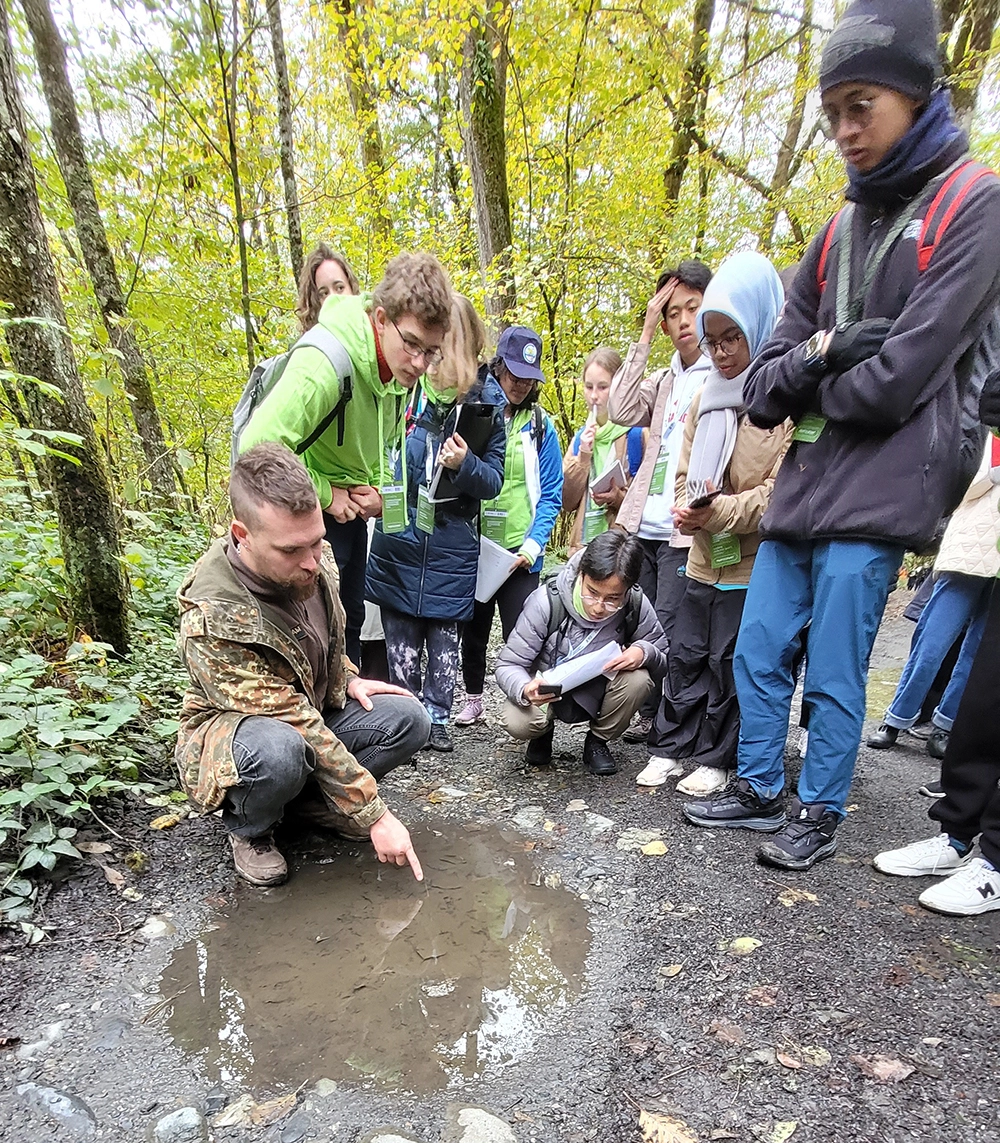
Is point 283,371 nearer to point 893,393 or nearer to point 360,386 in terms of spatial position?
point 360,386

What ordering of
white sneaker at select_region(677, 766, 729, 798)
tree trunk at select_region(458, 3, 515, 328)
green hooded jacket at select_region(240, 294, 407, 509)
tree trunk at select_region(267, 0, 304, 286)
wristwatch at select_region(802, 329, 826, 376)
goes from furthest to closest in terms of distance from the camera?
tree trunk at select_region(458, 3, 515, 328) < tree trunk at select_region(267, 0, 304, 286) < white sneaker at select_region(677, 766, 729, 798) < green hooded jacket at select_region(240, 294, 407, 509) < wristwatch at select_region(802, 329, 826, 376)

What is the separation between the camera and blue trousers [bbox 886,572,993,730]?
130 inches

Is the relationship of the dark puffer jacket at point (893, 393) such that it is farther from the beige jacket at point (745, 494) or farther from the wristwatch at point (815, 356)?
the beige jacket at point (745, 494)

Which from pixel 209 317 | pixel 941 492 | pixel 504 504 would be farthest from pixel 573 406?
pixel 941 492

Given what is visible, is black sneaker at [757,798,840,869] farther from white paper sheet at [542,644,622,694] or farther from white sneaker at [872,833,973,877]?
white paper sheet at [542,644,622,694]

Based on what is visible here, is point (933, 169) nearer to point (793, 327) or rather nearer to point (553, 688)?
point (793, 327)

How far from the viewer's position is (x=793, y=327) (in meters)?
2.33

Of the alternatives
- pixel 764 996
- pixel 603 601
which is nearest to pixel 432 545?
pixel 603 601

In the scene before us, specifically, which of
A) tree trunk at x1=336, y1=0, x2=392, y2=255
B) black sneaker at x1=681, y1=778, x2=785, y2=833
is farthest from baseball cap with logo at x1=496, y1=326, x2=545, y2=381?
tree trunk at x1=336, y1=0, x2=392, y2=255

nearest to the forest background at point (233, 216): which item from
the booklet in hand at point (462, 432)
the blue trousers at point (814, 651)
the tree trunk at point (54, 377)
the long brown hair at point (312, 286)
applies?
the tree trunk at point (54, 377)

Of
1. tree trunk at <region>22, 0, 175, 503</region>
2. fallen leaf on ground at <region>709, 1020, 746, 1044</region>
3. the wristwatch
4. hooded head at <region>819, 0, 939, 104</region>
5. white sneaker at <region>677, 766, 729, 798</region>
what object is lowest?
white sneaker at <region>677, 766, 729, 798</region>

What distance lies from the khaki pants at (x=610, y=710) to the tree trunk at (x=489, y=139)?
444cm

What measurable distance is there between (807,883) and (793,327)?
6.12ft

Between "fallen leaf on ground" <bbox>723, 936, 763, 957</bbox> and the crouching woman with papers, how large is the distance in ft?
3.84
